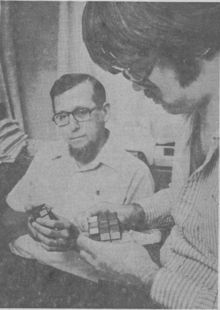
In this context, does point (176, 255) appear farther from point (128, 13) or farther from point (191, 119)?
point (128, 13)

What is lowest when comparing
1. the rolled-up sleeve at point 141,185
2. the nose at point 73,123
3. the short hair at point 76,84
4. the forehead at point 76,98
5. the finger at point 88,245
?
the finger at point 88,245

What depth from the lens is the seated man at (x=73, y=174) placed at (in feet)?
6.66

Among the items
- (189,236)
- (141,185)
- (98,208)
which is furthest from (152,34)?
(189,236)

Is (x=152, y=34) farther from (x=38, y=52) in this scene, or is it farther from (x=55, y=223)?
(x=55, y=223)

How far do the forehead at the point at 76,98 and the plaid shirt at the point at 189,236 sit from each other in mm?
490

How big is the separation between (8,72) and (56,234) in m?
0.81

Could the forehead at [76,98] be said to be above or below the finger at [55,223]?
above

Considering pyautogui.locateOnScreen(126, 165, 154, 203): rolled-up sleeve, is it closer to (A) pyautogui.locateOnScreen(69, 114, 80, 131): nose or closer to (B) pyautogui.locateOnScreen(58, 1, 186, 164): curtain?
(B) pyautogui.locateOnScreen(58, 1, 186, 164): curtain

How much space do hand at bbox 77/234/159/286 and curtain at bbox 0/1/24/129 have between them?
68cm

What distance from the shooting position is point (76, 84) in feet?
6.72

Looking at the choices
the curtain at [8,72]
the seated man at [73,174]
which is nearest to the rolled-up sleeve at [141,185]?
the seated man at [73,174]

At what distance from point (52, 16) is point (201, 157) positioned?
3.25 feet

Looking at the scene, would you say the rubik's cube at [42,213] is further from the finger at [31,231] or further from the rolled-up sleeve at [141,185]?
the rolled-up sleeve at [141,185]

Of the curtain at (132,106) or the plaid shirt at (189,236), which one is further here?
the curtain at (132,106)
